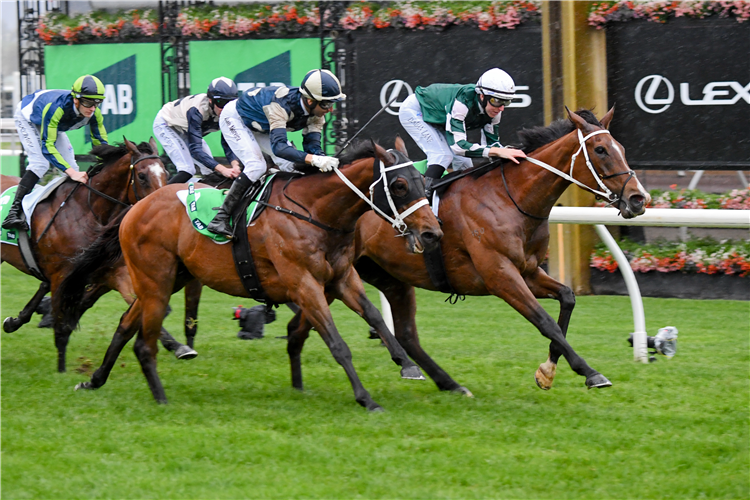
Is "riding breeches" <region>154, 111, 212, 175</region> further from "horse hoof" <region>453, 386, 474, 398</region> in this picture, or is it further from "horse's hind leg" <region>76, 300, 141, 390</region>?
"horse hoof" <region>453, 386, 474, 398</region>

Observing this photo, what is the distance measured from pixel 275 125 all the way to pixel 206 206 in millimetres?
638

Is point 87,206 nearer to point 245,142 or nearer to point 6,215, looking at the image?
point 6,215

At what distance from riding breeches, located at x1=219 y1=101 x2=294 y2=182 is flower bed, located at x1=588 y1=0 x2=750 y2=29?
17.3 ft

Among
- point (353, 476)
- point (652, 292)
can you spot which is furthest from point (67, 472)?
point (652, 292)

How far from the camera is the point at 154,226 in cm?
558

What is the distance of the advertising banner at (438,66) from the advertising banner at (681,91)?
87 cm

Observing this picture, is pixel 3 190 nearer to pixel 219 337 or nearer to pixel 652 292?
pixel 219 337

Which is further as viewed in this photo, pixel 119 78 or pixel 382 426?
pixel 119 78

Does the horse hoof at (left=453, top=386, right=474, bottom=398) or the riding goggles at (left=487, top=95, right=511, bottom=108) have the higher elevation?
the riding goggles at (left=487, top=95, right=511, bottom=108)

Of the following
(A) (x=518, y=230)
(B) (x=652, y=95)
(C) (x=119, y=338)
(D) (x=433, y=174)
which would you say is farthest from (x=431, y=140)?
(B) (x=652, y=95)

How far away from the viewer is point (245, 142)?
566cm

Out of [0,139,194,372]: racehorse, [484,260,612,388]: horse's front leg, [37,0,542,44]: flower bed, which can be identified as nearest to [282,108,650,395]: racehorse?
[484,260,612,388]: horse's front leg

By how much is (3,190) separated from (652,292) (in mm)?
6312

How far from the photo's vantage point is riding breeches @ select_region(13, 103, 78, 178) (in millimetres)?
7156
